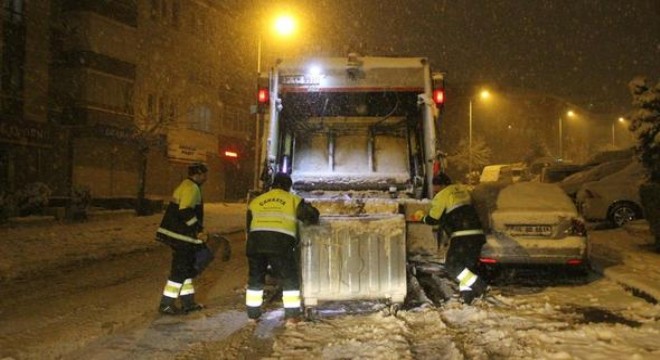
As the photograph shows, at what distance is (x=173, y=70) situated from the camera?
3291 cm

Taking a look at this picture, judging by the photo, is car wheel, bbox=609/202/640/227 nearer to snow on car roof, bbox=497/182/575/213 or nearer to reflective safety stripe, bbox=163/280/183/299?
snow on car roof, bbox=497/182/575/213

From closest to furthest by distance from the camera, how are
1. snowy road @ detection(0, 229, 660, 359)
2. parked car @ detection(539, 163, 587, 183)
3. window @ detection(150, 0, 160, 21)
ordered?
snowy road @ detection(0, 229, 660, 359), parked car @ detection(539, 163, 587, 183), window @ detection(150, 0, 160, 21)

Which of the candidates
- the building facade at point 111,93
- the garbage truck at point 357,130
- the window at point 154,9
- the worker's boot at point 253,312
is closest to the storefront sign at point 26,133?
the building facade at point 111,93

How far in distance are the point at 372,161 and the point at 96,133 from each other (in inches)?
793

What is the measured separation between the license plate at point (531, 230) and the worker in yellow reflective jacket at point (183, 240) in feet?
13.4

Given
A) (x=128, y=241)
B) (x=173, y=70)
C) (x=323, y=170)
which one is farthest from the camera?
(x=173, y=70)

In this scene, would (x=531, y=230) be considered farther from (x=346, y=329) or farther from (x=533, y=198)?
(x=346, y=329)

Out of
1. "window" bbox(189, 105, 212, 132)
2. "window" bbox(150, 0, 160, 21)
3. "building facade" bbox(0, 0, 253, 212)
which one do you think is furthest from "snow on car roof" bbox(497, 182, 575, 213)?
"window" bbox(189, 105, 212, 132)

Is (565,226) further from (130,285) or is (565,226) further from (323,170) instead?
(130,285)

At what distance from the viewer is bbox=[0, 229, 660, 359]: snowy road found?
5176mm

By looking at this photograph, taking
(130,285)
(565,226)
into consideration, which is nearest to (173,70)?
(130,285)

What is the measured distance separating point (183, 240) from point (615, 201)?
1233cm

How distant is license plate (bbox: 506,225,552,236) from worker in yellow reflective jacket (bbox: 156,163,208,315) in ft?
13.4

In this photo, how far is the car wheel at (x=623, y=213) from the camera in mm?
15586
